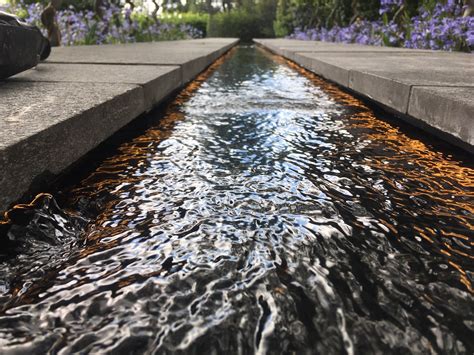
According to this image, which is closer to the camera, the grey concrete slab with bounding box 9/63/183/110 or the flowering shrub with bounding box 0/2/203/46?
the grey concrete slab with bounding box 9/63/183/110

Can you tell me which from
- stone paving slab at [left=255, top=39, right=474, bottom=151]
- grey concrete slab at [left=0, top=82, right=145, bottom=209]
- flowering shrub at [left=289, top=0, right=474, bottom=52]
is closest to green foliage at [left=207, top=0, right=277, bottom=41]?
flowering shrub at [left=289, top=0, right=474, bottom=52]

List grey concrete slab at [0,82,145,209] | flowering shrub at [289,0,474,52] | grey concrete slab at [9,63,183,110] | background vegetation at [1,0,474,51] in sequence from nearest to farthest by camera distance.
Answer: grey concrete slab at [0,82,145,209], grey concrete slab at [9,63,183,110], flowering shrub at [289,0,474,52], background vegetation at [1,0,474,51]

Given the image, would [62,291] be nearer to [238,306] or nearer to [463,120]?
[238,306]

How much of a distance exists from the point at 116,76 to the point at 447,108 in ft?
5.87

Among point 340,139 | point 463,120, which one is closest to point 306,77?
point 340,139

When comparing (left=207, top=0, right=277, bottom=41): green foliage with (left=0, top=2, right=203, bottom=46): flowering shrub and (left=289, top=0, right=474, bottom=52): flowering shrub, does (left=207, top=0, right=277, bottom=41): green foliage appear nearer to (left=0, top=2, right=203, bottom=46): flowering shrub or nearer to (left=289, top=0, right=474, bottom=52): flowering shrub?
(left=0, top=2, right=203, bottom=46): flowering shrub

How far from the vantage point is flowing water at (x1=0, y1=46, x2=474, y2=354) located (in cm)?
80

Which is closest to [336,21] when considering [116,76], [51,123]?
[116,76]

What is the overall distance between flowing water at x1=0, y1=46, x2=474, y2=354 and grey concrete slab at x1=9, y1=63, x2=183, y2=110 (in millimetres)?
587

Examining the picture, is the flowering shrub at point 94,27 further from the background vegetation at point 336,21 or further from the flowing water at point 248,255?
the flowing water at point 248,255

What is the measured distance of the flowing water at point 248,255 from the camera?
0.80 m

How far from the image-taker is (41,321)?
2.71 feet

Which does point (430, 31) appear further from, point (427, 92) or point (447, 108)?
point (447, 108)

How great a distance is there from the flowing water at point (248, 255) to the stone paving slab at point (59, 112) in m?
0.11
